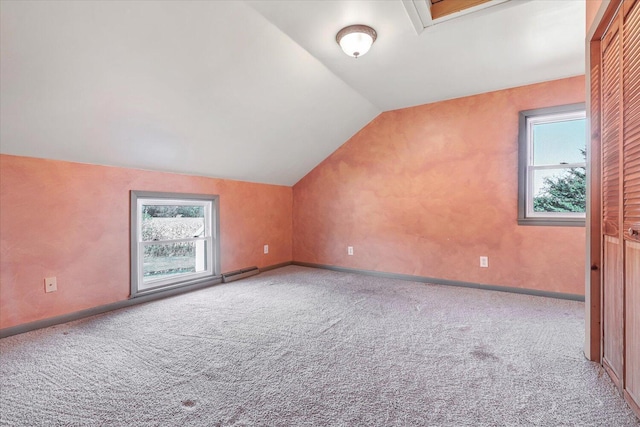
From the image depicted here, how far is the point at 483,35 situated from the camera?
2.29m

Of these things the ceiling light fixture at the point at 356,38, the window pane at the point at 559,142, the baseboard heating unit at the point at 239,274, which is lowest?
the baseboard heating unit at the point at 239,274

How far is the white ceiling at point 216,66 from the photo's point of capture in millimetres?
1767

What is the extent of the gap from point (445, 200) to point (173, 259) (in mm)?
3299

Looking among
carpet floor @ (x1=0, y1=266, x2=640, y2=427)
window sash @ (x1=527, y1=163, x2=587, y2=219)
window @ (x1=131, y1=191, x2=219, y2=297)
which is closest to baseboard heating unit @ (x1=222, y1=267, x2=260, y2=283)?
window @ (x1=131, y1=191, x2=219, y2=297)

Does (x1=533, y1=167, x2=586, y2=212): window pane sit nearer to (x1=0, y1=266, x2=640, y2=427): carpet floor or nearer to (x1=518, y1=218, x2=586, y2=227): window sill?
(x1=518, y1=218, x2=586, y2=227): window sill

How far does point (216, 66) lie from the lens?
2.30 m

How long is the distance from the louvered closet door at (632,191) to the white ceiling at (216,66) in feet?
2.80

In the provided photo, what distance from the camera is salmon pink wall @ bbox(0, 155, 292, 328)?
2.18 m

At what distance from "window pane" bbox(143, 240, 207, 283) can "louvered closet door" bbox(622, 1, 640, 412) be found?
146 inches

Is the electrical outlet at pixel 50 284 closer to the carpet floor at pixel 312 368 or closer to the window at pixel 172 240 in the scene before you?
the carpet floor at pixel 312 368

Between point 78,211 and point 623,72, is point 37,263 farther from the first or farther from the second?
point 623,72

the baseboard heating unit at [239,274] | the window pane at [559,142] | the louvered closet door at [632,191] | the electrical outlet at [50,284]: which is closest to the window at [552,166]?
the window pane at [559,142]

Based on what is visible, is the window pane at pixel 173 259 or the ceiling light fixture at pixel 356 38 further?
the window pane at pixel 173 259

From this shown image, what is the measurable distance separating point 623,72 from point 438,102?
2.28 meters
